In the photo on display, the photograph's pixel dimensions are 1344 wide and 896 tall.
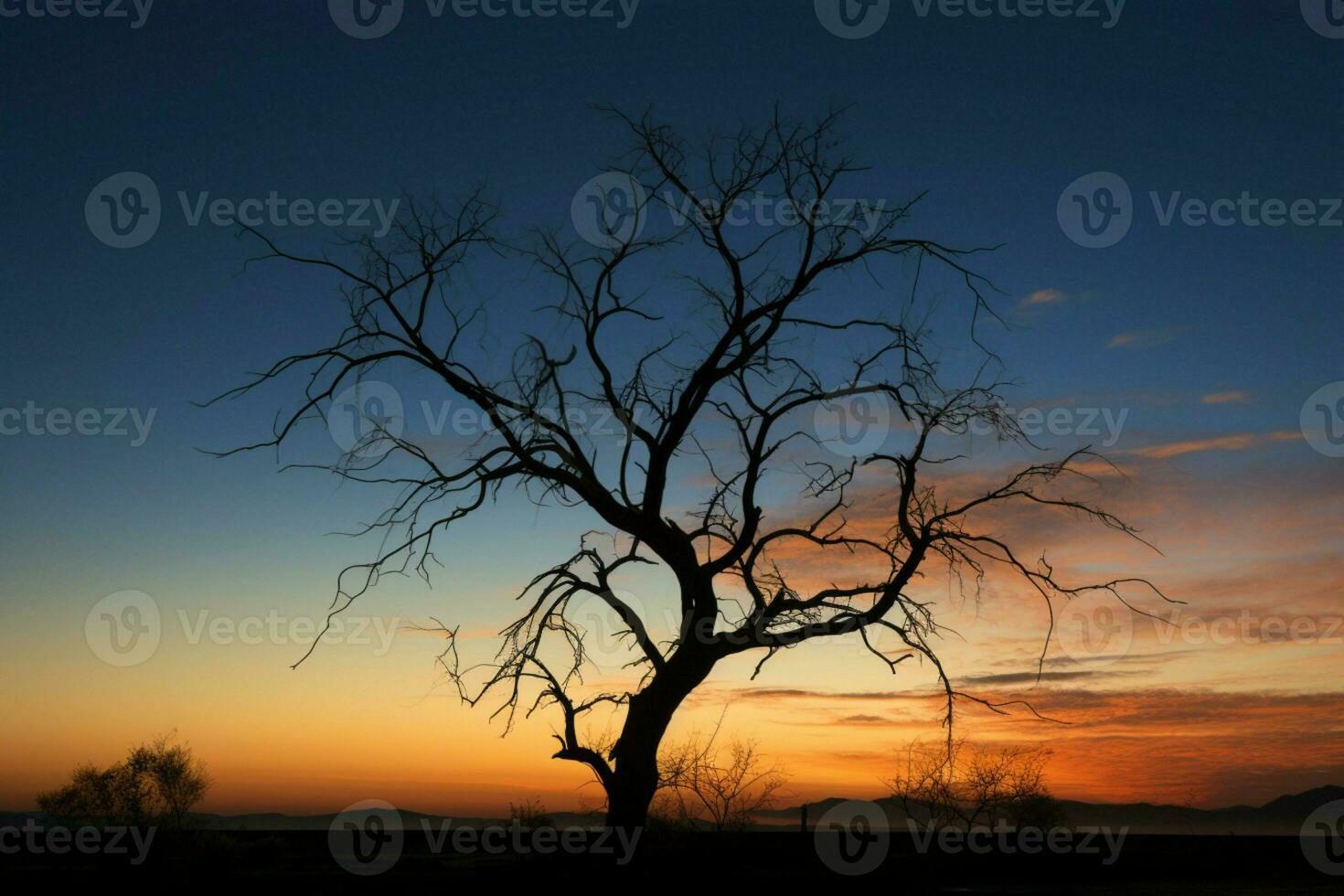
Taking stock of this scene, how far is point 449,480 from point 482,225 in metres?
3.03

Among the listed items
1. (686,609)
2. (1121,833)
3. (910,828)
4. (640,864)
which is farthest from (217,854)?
(1121,833)

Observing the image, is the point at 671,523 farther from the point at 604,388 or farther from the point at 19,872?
the point at 19,872

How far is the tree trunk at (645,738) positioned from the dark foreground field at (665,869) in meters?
0.46

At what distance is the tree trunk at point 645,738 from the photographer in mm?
12492

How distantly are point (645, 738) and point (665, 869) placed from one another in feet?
7.73

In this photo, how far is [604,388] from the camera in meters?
13.3

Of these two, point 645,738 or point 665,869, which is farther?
point 665,869

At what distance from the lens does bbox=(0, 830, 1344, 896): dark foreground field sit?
13.5 metres

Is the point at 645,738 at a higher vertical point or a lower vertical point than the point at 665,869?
higher

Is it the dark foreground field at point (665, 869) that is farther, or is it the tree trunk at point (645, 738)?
the dark foreground field at point (665, 869)

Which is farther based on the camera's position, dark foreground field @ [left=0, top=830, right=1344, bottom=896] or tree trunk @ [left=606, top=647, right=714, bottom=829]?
dark foreground field @ [left=0, top=830, right=1344, bottom=896]

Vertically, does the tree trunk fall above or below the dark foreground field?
above

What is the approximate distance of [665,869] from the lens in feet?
45.3

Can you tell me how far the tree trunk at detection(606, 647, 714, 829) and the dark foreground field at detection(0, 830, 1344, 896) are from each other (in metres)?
0.46
